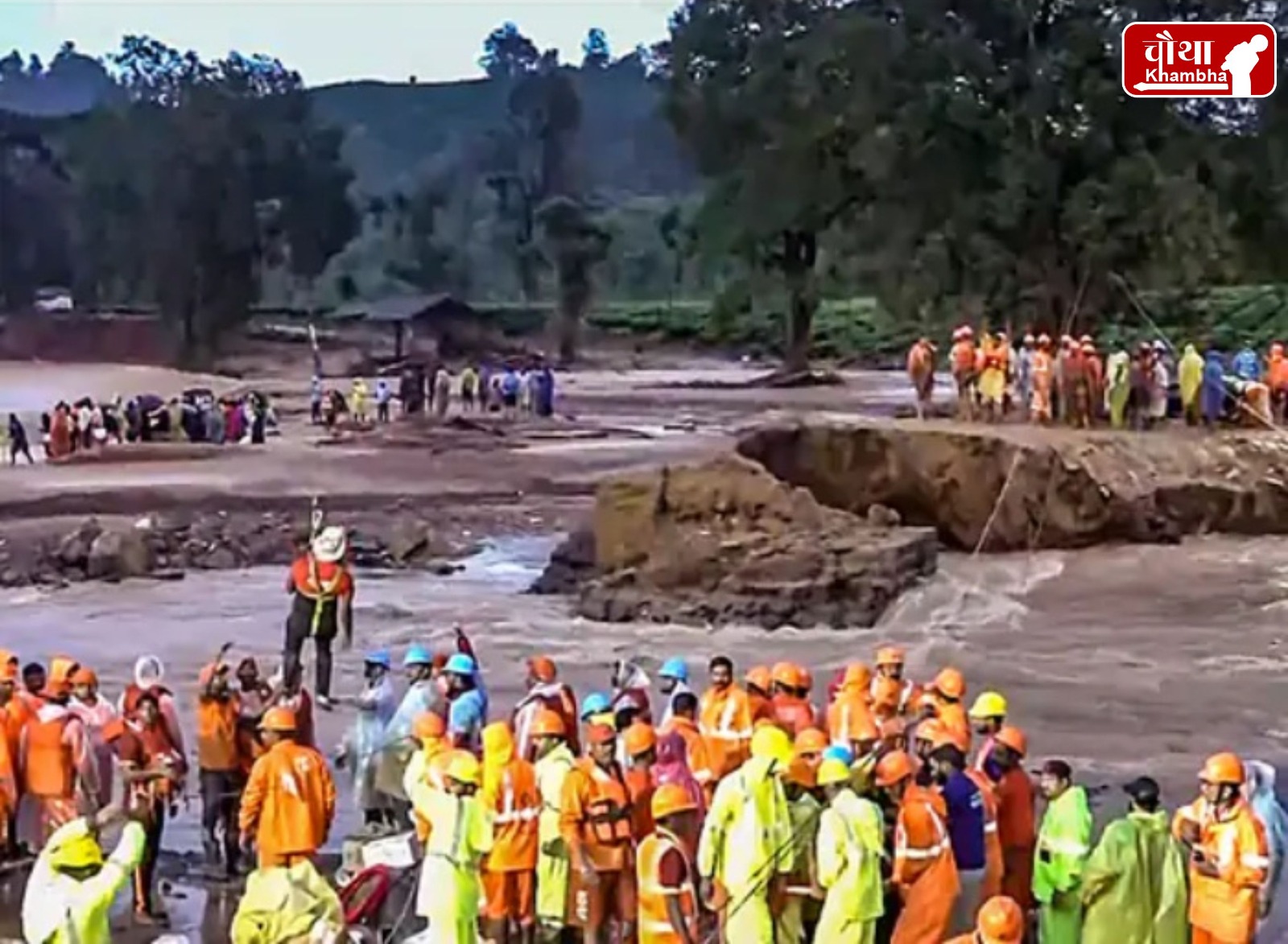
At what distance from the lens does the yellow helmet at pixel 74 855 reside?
7.92 m

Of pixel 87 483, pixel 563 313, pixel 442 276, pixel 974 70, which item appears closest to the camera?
pixel 87 483

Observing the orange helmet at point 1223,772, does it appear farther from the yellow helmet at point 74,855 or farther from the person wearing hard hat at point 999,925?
the yellow helmet at point 74,855

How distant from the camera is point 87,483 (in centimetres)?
3672

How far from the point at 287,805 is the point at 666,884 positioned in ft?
7.61

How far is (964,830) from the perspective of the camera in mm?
9461

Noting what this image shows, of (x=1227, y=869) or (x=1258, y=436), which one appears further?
(x=1258, y=436)

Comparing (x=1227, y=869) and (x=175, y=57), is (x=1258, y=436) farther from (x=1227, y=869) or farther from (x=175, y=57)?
(x=175, y=57)

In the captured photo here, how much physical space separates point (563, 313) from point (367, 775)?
66236 millimetres

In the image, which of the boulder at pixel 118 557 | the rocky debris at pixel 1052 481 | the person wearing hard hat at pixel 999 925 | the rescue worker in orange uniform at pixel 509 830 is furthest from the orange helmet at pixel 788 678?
the boulder at pixel 118 557

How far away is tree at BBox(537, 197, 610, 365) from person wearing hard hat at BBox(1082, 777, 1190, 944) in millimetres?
68378

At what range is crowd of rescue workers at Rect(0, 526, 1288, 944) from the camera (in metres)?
9.08

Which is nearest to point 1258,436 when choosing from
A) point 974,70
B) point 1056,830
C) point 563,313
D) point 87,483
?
point 974,70

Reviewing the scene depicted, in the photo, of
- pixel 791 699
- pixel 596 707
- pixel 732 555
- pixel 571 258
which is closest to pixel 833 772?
pixel 596 707

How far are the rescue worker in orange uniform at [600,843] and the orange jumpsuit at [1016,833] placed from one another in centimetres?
185
